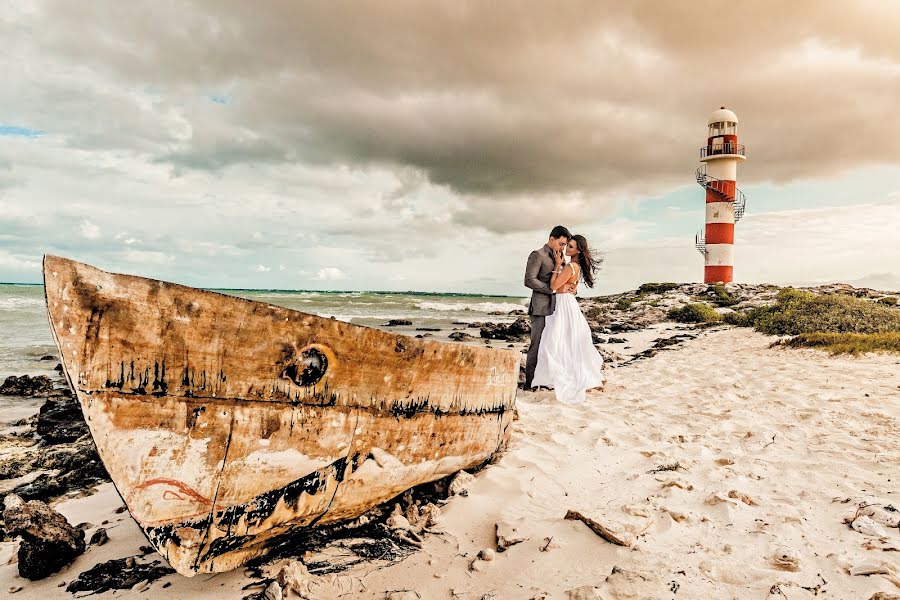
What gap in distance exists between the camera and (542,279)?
6.68 m

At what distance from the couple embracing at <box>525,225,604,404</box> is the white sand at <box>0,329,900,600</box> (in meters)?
0.98

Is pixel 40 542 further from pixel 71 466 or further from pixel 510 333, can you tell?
pixel 510 333

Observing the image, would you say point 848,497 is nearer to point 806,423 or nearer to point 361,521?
point 806,423

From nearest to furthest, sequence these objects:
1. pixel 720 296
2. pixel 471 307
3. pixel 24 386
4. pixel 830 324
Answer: pixel 24 386 < pixel 830 324 < pixel 720 296 < pixel 471 307

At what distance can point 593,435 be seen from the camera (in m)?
4.60

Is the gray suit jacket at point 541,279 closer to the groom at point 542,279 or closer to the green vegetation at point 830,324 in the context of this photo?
the groom at point 542,279

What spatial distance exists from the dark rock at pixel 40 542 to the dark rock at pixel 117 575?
21 cm

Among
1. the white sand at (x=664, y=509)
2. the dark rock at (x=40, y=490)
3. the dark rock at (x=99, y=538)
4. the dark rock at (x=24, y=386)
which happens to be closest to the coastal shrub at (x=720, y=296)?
the white sand at (x=664, y=509)

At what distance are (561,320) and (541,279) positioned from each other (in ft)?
2.24

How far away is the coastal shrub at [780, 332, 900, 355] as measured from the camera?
845cm

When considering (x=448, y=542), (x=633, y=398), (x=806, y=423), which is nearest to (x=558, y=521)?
(x=448, y=542)

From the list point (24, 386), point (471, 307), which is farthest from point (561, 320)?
point (471, 307)

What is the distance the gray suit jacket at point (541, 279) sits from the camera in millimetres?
6551

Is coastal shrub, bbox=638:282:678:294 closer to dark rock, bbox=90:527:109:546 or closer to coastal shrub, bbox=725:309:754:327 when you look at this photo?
coastal shrub, bbox=725:309:754:327
